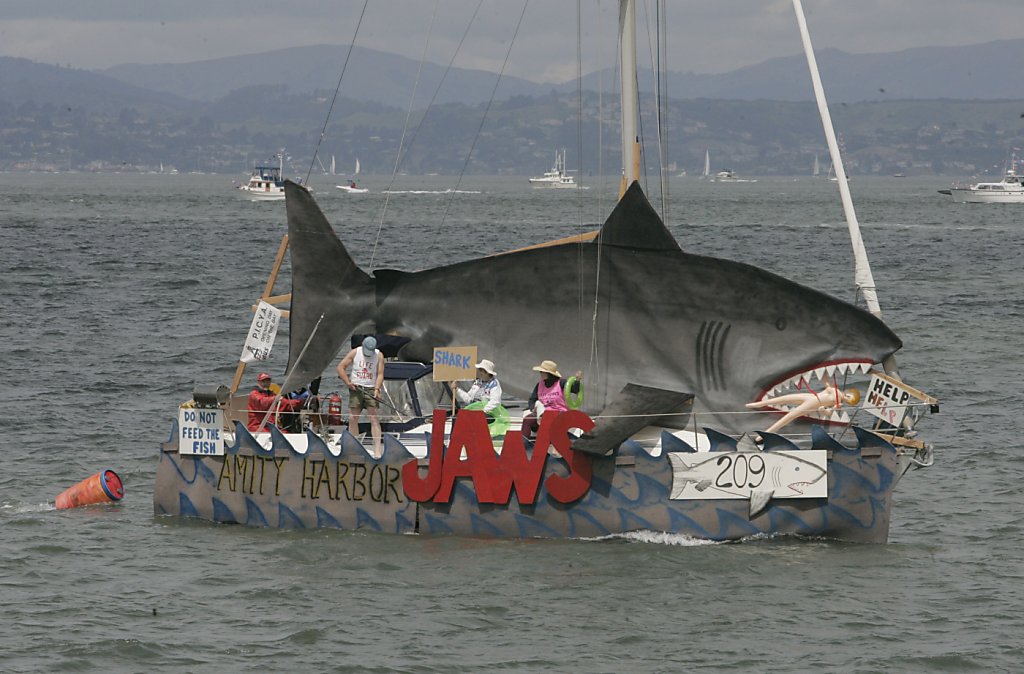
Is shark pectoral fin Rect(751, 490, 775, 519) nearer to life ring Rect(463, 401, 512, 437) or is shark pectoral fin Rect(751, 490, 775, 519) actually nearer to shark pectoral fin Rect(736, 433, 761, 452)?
shark pectoral fin Rect(736, 433, 761, 452)

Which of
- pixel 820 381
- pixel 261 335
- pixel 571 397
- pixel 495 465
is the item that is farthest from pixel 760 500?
pixel 261 335

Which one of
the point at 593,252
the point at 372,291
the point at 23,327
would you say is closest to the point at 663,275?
the point at 593,252

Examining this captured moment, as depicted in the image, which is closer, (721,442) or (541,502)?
(721,442)

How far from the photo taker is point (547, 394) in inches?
840

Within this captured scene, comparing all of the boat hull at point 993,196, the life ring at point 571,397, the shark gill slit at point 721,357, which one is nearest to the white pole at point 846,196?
the shark gill slit at point 721,357

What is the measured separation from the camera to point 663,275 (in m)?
21.5

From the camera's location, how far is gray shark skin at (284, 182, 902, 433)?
21.0m

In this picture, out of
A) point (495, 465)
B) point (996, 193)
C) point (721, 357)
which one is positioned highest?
point (996, 193)

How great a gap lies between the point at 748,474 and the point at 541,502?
2644 millimetres

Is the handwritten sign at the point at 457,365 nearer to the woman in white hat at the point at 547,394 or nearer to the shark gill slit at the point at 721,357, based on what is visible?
the woman in white hat at the point at 547,394

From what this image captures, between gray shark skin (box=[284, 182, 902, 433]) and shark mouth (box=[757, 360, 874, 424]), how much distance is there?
0.07 meters

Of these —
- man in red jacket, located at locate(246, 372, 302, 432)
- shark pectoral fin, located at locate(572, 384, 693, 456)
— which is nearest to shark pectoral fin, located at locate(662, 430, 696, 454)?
shark pectoral fin, located at locate(572, 384, 693, 456)

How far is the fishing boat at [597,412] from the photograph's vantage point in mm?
20000

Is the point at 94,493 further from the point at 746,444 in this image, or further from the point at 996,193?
the point at 996,193
